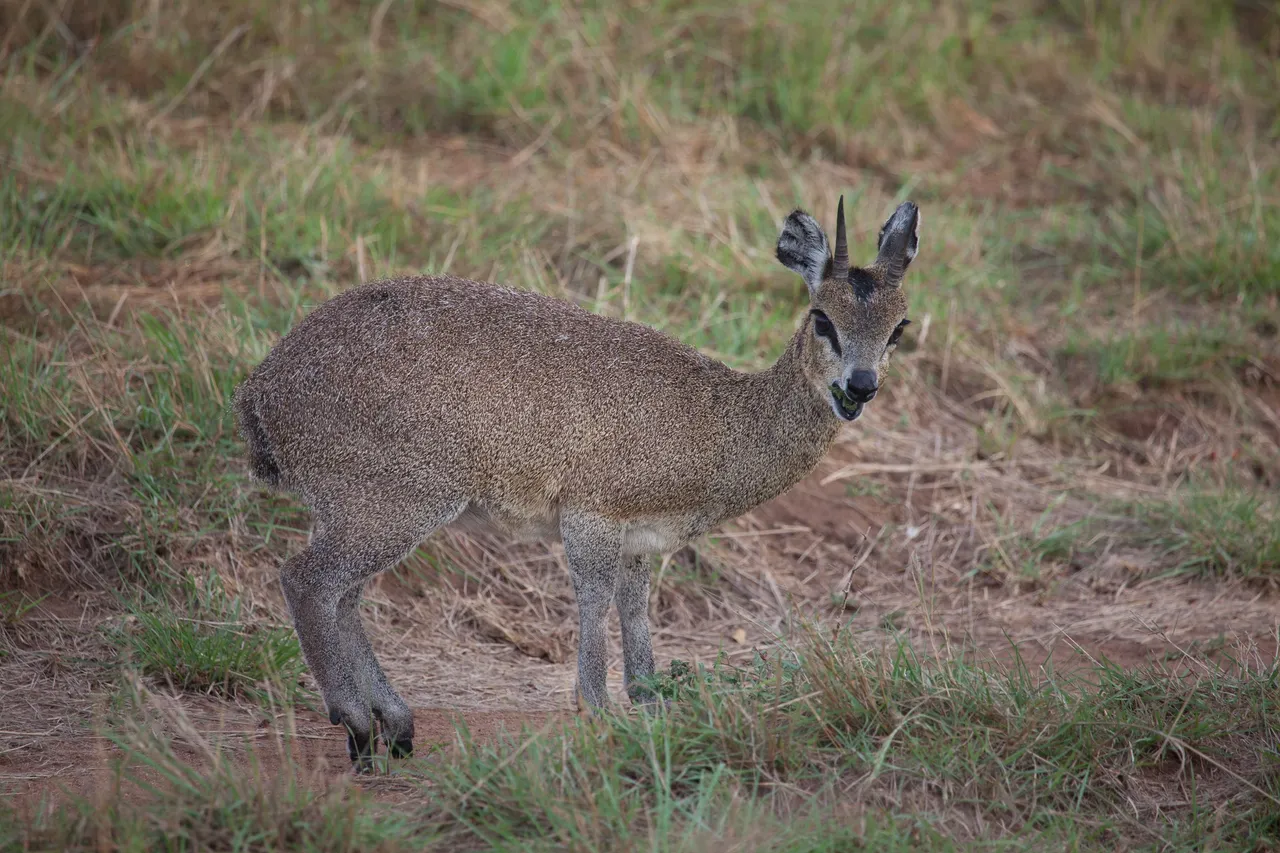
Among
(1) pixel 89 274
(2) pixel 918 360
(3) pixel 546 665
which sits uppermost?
(1) pixel 89 274

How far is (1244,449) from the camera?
7707mm

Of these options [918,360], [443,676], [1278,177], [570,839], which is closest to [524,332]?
[443,676]

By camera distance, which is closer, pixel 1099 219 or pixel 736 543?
pixel 736 543

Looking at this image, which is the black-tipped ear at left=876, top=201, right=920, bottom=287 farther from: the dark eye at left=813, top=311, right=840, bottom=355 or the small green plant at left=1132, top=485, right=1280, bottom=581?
the small green plant at left=1132, top=485, right=1280, bottom=581

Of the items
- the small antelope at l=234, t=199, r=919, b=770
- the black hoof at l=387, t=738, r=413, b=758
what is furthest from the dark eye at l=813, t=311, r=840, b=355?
the black hoof at l=387, t=738, r=413, b=758

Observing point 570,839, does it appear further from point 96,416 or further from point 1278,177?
point 1278,177

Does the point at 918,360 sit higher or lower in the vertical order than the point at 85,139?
lower

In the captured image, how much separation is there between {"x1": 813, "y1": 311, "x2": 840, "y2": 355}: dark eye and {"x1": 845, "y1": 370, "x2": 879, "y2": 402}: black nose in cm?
19

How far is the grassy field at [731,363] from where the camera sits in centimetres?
421

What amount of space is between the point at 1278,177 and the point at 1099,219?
124 centimetres

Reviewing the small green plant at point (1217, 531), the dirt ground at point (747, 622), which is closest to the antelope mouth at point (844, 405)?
the dirt ground at point (747, 622)

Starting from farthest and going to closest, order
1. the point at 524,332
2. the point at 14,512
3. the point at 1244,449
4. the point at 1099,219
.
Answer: the point at 1099,219 < the point at 1244,449 < the point at 14,512 < the point at 524,332

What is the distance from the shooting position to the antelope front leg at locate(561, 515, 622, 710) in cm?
501

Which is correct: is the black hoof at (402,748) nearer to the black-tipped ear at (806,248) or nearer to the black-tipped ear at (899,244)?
the black-tipped ear at (806,248)
